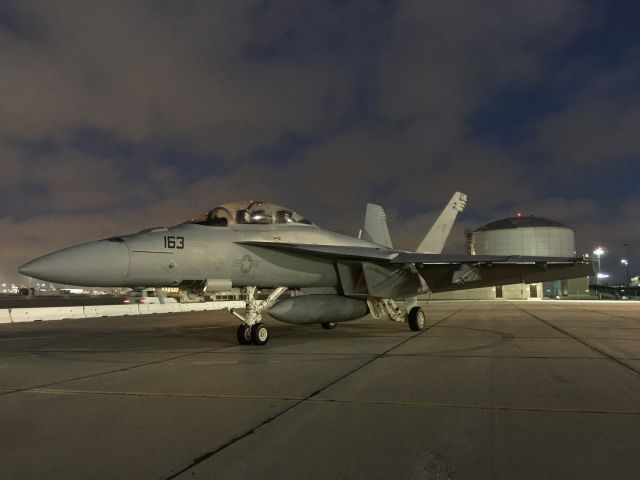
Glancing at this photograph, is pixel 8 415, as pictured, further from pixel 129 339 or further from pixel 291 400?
pixel 129 339

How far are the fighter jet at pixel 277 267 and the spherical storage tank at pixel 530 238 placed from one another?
5246 cm

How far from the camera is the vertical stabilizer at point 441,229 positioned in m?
17.5

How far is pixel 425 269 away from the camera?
41.8 ft

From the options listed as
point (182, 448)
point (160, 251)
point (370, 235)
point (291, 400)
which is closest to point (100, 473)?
point (182, 448)

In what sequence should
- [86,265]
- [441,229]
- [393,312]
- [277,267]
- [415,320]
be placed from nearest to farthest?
[86,265]
[277,267]
[415,320]
[393,312]
[441,229]

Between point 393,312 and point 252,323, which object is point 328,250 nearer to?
point 252,323

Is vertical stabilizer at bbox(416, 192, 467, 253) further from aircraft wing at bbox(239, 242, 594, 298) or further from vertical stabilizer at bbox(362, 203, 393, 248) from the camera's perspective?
aircraft wing at bbox(239, 242, 594, 298)

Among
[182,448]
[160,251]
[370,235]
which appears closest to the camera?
[182,448]

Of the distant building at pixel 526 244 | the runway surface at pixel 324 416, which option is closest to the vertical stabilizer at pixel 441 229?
the runway surface at pixel 324 416

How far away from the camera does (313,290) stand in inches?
467

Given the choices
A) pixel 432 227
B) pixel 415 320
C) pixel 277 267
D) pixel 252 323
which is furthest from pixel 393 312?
pixel 432 227

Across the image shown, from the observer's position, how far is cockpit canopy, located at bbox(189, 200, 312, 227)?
9867 millimetres

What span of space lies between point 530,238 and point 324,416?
64.6 metres

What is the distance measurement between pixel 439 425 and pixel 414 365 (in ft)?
10.1
